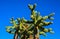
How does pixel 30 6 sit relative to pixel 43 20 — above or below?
above

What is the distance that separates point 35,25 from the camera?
1206 inches

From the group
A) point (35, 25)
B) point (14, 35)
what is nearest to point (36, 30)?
point (35, 25)

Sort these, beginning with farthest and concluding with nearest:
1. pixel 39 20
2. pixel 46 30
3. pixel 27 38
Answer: pixel 27 38 → pixel 46 30 → pixel 39 20

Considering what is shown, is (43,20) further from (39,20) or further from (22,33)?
(22,33)

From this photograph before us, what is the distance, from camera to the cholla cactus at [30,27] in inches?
1185

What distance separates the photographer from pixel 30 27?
110ft

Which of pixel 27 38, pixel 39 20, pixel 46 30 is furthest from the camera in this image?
pixel 27 38

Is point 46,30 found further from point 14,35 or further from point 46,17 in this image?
point 14,35

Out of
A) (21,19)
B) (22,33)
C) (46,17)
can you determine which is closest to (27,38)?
(22,33)

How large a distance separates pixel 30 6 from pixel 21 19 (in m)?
3.43

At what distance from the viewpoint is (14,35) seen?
1373 inches

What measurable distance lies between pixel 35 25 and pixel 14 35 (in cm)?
582

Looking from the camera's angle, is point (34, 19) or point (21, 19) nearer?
point (34, 19)

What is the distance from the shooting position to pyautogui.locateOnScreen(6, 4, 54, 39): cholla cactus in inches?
1185
